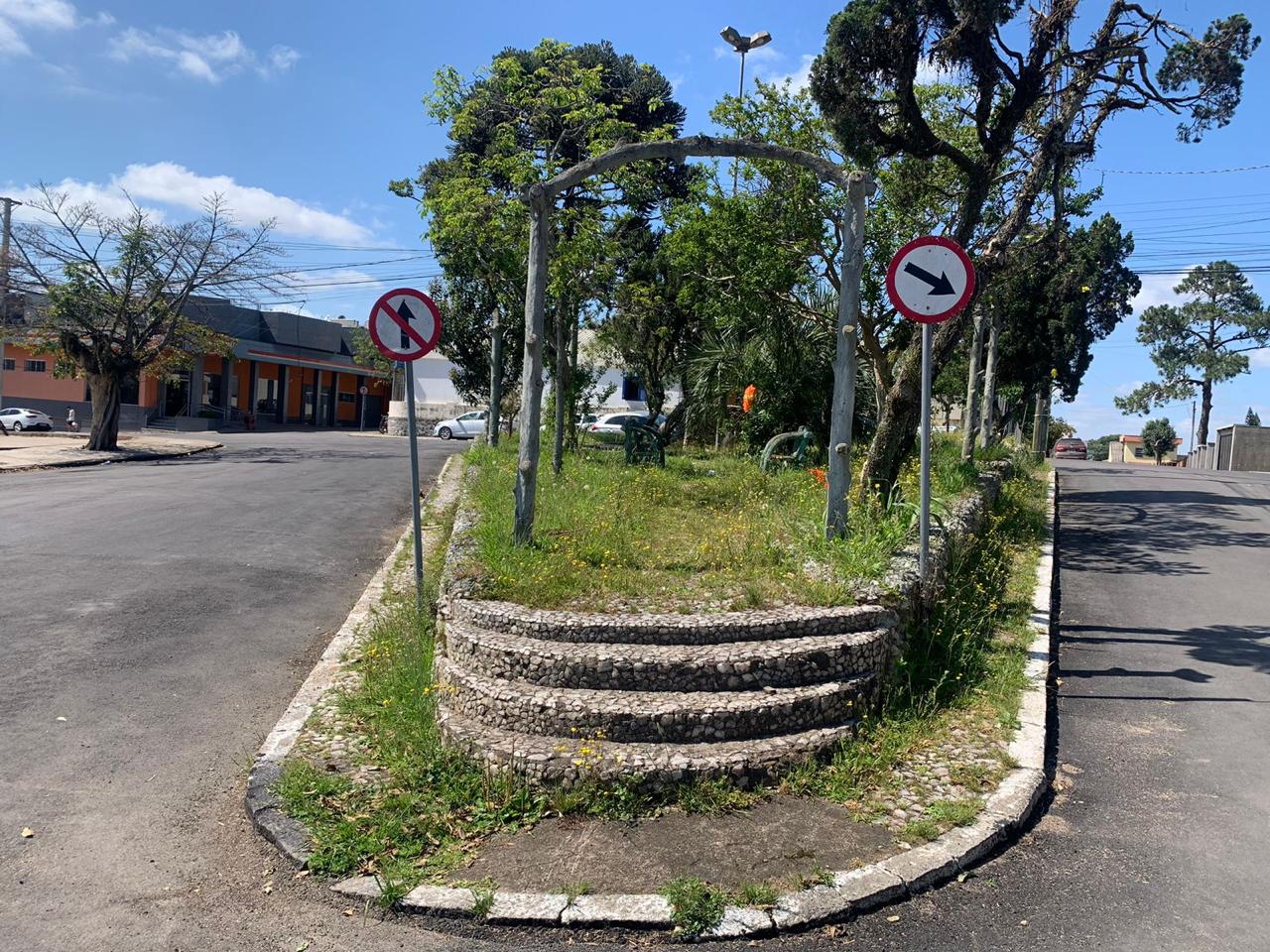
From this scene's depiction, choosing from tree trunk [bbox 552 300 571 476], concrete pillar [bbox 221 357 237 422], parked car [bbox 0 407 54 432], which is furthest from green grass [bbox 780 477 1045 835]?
concrete pillar [bbox 221 357 237 422]

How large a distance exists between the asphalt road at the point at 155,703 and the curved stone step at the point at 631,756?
108cm

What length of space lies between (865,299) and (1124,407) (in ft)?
169

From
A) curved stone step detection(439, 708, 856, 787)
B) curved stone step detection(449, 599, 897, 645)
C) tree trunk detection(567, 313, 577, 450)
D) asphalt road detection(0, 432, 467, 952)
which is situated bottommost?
asphalt road detection(0, 432, 467, 952)

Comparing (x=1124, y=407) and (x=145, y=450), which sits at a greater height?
(x=1124, y=407)

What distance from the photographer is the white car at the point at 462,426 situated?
142 feet

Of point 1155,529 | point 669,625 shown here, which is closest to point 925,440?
point 669,625

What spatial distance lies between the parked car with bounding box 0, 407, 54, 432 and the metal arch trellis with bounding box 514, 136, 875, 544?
121 ft

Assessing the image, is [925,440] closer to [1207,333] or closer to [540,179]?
[540,179]

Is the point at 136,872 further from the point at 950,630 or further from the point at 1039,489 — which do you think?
the point at 1039,489

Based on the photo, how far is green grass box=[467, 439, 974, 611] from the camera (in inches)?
241

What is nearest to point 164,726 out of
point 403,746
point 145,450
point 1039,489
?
point 403,746

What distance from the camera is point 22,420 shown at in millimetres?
36812

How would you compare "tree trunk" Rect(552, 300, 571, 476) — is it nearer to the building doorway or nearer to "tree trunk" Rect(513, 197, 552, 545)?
"tree trunk" Rect(513, 197, 552, 545)

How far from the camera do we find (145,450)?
1095 inches
